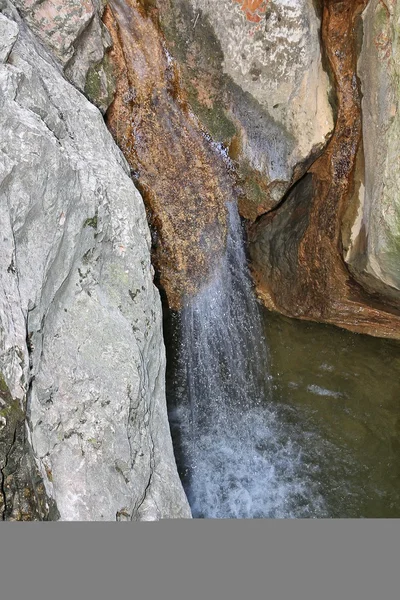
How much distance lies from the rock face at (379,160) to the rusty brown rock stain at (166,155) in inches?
45.2

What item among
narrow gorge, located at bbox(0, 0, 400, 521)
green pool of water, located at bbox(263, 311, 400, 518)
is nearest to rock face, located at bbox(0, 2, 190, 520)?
narrow gorge, located at bbox(0, 0, 400, 521)

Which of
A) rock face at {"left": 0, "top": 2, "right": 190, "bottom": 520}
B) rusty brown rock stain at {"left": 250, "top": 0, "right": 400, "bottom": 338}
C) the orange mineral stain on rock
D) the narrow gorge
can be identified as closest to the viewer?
rock face at {"left": 0, "top": 2, "right": 190, "bottom": 520}

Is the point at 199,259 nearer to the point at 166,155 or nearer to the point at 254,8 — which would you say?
the point at 166,155

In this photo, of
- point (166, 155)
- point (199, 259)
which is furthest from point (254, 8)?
point (199, 259)

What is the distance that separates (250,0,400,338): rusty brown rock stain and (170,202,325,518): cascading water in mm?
307

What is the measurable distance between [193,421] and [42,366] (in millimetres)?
2544

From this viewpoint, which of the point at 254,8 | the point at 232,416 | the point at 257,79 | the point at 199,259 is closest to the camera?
the point at 254,8

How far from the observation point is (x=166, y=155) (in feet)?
14.9

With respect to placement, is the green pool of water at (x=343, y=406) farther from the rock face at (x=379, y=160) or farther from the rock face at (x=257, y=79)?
the rock face at (x=257, y=79)

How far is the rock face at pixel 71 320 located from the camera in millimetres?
2316

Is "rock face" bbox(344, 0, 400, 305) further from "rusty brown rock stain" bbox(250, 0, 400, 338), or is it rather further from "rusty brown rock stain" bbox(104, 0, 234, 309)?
"rusty brown rock stain" bbox(104, 0, 234, 309)

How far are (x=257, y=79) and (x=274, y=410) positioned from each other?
2.79 m

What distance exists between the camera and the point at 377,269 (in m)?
4.46

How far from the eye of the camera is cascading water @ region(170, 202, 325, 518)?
14.5 ft
